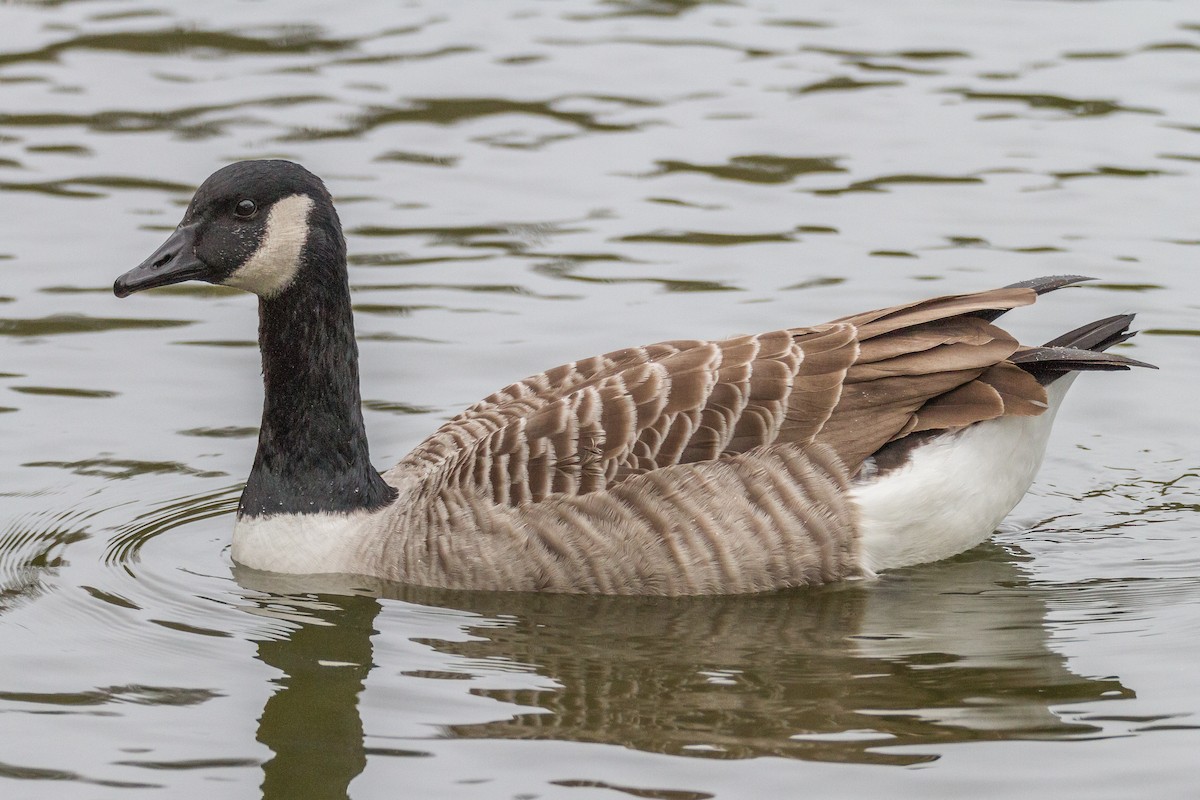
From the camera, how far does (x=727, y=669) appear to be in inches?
336

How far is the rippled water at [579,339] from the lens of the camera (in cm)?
785

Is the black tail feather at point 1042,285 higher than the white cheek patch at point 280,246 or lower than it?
lower

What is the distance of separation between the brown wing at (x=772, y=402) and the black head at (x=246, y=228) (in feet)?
4.55

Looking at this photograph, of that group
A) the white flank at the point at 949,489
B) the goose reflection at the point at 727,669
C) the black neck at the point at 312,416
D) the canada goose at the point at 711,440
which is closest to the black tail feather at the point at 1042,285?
the canada goose at the point at 711,440

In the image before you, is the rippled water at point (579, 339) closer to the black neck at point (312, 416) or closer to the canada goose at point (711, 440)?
the canada goose at point (711, 440)

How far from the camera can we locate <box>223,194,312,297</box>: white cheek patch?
9352 mm

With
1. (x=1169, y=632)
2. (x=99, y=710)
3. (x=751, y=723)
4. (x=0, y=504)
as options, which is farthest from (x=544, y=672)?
(x=0, y=504)

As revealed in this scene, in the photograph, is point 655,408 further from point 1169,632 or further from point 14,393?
point 14,393

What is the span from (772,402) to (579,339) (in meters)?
3.36

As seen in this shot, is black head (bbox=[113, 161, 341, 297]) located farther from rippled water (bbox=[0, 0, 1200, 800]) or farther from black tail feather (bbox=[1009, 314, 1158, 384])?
black tail feather (bbox=[1009, 314, 1158, 384])

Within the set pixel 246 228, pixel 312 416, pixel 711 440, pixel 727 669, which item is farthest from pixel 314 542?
pixel 727 669

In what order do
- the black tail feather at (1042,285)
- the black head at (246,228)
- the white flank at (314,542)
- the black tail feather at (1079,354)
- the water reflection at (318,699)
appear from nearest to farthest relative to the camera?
the water reflection at (318,699), the black tail feather at (1079,354), the black head at (246,228), the black tail feather at (1042,285), the white flank at (314,542)

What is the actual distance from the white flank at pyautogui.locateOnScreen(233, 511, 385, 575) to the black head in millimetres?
1237

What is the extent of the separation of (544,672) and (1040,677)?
2181mm
